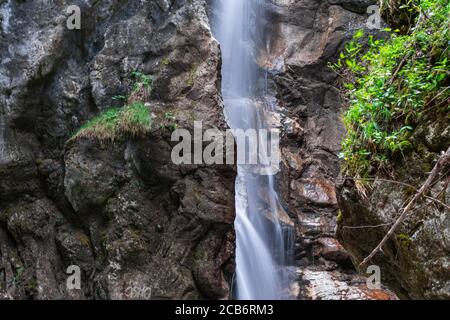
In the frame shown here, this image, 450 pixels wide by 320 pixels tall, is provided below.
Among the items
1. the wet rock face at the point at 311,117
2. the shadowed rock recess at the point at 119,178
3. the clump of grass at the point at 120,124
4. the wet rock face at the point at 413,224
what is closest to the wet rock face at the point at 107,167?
the shadowed rock recess at the point at 119,178

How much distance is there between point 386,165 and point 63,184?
224 inches

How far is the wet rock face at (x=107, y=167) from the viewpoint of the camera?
681 centimetres

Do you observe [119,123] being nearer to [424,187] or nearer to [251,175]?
[251,175]

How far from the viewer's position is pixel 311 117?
11.0 metres

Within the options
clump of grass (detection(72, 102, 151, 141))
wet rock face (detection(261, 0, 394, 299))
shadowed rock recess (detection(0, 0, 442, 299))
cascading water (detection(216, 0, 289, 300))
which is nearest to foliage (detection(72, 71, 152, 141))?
clump of grass (detection(72, 102, 151, 141))

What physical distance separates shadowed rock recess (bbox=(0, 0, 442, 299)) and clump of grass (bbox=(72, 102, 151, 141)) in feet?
0.37

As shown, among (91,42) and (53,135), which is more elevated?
(91,42)

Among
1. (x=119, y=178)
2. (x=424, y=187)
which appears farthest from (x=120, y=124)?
(x=424, y=187)

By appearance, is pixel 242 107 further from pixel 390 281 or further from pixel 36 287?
pixel 390 281

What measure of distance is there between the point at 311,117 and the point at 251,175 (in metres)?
2.79

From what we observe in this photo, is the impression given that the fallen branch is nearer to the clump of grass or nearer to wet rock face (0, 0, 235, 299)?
wet rock face (0, 0, 235, 299)

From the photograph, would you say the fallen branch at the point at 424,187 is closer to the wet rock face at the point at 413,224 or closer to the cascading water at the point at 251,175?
the wet rock face at the point at 413,224

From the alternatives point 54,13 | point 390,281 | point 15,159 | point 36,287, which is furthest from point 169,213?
point 54,13
